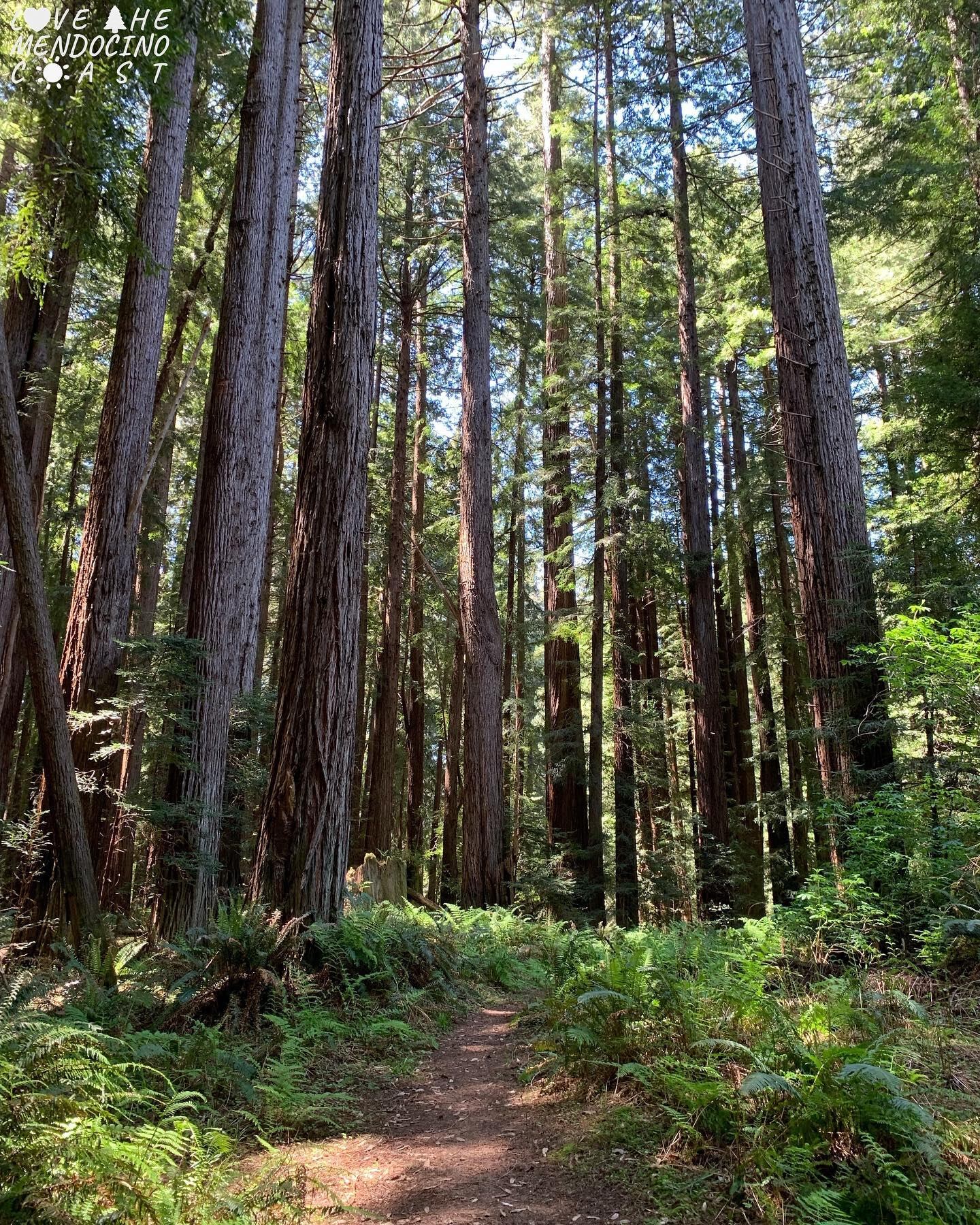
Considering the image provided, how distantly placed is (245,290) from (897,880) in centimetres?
858

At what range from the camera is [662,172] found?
14.5 metres

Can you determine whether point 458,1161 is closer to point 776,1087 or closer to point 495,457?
point 776,1087

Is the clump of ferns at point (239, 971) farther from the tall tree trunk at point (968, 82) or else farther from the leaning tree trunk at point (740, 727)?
the tall tree trunk at point (968, 82)

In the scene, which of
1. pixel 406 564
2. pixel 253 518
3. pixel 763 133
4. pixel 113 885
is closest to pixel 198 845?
pixel 113 885

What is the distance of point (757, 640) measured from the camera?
18078mm

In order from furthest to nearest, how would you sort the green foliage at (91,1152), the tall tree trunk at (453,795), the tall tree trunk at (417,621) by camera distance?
the tall tree trunk at (453,795) → the tall tree trunk at (417,621) → the green foliage at (91,1152)

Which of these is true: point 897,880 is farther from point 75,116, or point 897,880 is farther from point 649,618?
point 649,618

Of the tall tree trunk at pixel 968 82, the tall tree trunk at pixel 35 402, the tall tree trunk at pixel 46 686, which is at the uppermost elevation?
the tall tree trunk at pixel 968 82

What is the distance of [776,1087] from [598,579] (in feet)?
36.8

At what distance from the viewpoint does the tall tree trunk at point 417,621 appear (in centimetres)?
1697

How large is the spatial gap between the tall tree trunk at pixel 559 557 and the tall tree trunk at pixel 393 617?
10.1 feet

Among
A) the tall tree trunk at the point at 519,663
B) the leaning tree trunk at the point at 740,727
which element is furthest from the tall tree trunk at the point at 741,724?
the tall tree trunk at the point at 519,663

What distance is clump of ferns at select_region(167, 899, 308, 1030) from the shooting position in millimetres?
4387

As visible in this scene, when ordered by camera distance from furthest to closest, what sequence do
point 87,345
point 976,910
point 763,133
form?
point 87,345
point 763,133
point 976,910
